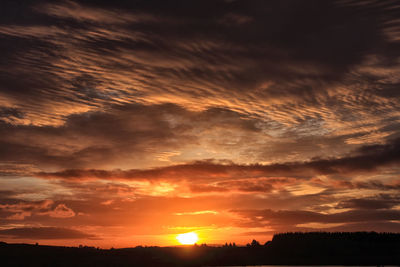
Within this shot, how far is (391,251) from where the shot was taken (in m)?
146

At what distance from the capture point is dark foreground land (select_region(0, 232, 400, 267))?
97875mm

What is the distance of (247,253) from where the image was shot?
13050 centimetres

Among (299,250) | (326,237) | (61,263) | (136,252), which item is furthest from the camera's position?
(326,237)

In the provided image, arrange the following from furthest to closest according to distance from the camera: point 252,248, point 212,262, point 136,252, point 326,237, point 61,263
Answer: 1. point 326,237
2. point 252,248
3. point 212,262
4. point 136,252
5. point 61,263

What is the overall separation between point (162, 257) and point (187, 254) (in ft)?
31.7

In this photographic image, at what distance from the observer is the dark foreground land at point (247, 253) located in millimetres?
97875

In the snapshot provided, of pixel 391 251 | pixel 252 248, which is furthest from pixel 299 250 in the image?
pixel 391 251

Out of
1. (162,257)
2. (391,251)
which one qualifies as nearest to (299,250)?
(391,251)

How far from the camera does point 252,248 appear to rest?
452 ft

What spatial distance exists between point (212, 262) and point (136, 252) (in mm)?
21001

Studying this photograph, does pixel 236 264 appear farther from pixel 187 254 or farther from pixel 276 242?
pixel 276 242

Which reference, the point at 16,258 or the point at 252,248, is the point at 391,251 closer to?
the point at 252,248

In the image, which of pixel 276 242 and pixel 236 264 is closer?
pixel 236 264

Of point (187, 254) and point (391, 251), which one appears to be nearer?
point (187, 254)
